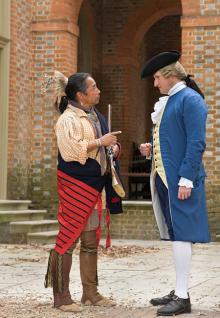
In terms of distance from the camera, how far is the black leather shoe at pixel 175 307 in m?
5.13

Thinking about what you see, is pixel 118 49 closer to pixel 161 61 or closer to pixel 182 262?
pixel 161 61

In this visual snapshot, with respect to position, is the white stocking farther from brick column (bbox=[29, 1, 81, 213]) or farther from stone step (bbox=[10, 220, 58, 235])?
brick column (bbox=[29, 1, 81, 213])

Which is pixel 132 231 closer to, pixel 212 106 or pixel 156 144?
pixel 212 106

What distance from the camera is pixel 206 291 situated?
6230 millimetres

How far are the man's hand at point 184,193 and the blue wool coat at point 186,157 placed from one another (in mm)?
75

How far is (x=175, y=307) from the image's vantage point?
5164mm

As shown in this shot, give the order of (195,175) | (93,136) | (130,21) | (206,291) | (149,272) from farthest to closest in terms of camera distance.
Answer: (130,21) → (149,272) → (206,291) → (93,136) → (195,175)

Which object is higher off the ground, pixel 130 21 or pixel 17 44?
pixel 130 21

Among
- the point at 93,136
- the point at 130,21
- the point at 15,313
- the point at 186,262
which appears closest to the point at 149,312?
the point at 186,262

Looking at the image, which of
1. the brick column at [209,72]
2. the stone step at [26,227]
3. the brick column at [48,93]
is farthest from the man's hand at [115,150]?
the brick column at [48,93]

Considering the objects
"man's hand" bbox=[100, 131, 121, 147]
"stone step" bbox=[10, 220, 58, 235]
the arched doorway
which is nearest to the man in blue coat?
"man's hand" bbox=[100, 131, 121, 147]

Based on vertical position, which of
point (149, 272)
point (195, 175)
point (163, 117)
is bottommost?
point (149, 272)

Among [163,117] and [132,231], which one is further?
[132,231]

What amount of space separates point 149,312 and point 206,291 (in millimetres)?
1139
